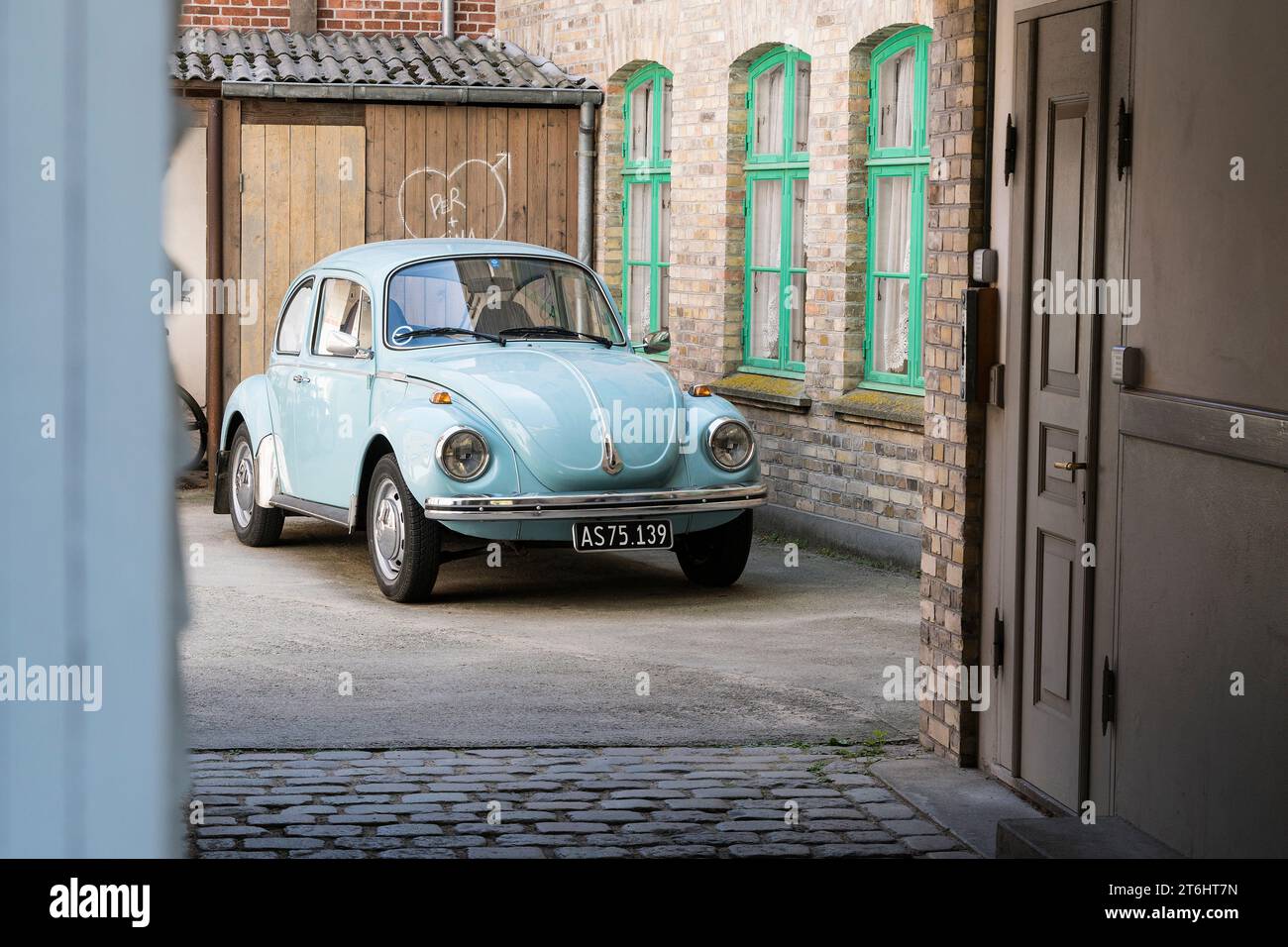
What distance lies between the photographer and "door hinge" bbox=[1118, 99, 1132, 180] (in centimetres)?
489

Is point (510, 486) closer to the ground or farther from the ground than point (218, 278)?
closer to the ground

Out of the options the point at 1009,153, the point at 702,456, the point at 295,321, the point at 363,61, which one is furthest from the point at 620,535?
the point at 363,61

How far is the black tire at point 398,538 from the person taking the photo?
9375mm

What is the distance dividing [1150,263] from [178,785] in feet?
12.7

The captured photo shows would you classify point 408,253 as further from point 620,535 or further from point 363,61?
point 363,61

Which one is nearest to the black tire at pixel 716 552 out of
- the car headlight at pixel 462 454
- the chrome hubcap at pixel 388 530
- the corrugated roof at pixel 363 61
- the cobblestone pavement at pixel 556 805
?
the car headlight at pixel 462 454

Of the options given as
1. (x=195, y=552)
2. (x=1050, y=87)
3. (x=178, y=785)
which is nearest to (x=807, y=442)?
(x=195, y=552)

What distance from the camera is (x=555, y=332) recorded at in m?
10.5

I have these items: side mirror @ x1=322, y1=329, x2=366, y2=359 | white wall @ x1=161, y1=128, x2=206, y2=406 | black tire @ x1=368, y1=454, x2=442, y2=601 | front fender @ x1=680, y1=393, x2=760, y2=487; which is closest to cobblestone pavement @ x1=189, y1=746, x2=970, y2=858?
black tire @ x1=368, y1=454, x2=442, y2=601

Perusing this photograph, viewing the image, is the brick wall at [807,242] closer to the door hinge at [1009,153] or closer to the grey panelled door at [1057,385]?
the door hinge at [1009,153]

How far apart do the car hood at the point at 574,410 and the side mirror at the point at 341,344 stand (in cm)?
72

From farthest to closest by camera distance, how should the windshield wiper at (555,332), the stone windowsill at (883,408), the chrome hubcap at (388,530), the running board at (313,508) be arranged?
the stone windowsill at (883,408) → the windshield wiper at (555,332) → the running board at (313,508) → the chrome hubcap at (388,530)

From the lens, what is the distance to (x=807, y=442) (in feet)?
39.5
